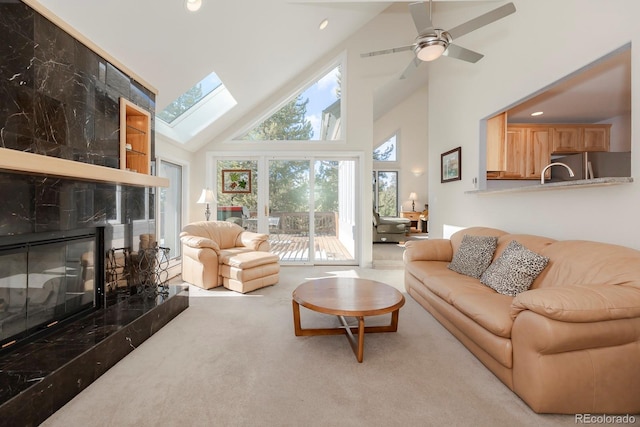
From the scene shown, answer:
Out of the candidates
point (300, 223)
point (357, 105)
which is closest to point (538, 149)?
point (357, 105)

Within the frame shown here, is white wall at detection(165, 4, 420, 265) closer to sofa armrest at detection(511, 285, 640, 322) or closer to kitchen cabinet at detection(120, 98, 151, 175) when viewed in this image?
kitchen cabinet at detection(120, 98, 151, 175)

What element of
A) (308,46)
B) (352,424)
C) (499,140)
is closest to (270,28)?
(308,46)

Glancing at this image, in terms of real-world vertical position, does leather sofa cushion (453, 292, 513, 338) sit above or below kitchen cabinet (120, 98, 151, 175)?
below

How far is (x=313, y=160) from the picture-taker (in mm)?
5438

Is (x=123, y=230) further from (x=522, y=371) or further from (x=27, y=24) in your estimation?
(x=522, y=371)

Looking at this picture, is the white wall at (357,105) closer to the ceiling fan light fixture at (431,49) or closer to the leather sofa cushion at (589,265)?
the ceiling fan light fixture at (431,49)

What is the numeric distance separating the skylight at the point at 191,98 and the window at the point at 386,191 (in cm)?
646

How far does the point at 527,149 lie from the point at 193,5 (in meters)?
4.64

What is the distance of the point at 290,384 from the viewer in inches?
73.7

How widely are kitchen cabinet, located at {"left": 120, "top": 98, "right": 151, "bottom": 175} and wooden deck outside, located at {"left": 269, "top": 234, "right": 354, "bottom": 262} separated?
2677 millimetres

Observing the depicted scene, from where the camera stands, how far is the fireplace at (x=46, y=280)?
1.86 m

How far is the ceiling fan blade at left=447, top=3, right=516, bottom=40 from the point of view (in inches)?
92.7

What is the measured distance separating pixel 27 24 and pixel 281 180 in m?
3.81

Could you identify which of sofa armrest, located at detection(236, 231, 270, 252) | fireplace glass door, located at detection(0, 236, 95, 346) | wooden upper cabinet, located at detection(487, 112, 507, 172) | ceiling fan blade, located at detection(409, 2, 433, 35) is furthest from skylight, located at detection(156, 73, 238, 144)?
wooden upper cabinet, located at detection(487, 112, 507, 172)
